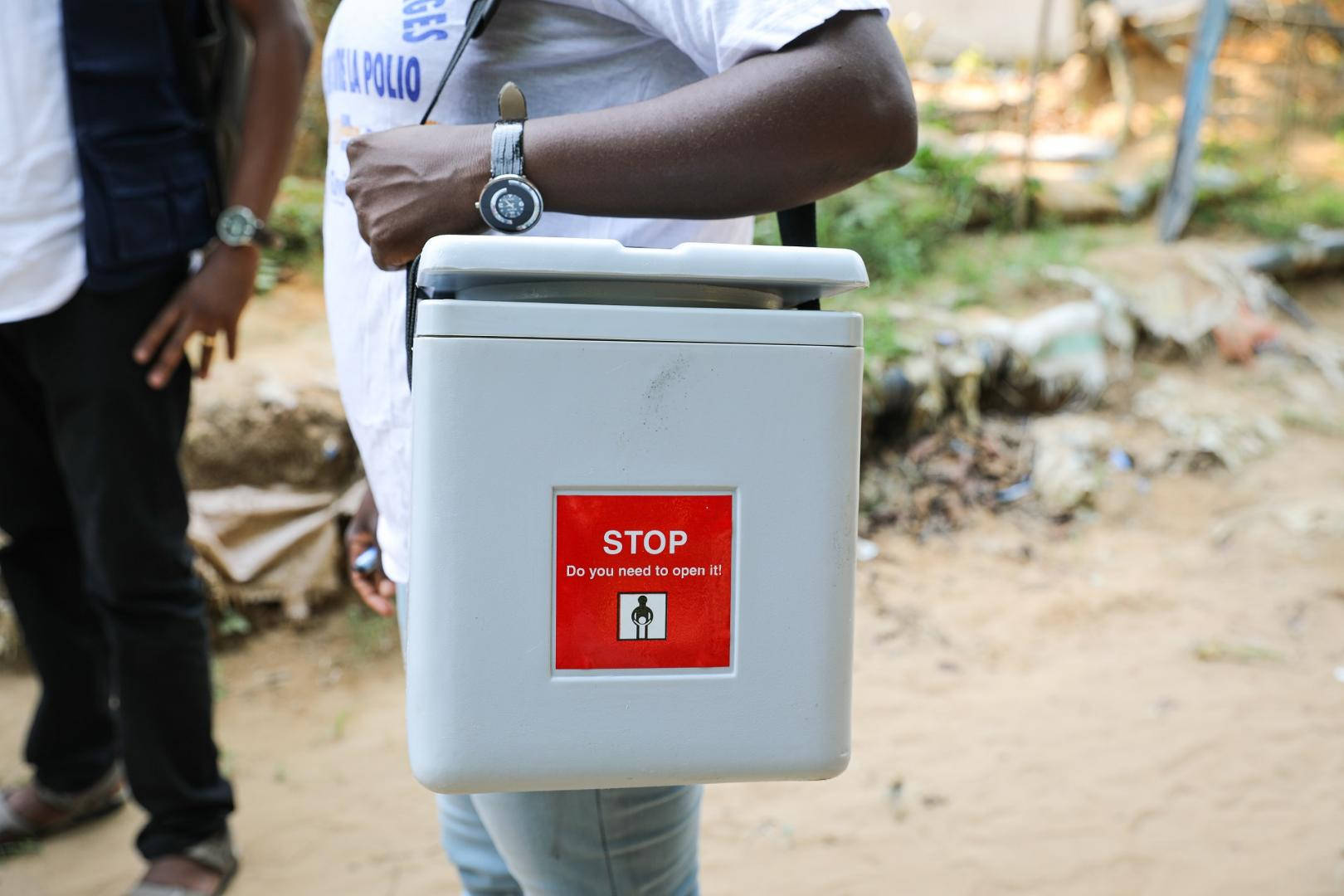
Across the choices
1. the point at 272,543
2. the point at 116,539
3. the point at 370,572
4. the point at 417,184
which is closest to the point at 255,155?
the point at 116,539

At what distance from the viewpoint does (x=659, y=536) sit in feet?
2.47

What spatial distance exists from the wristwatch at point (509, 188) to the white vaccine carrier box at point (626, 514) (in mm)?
74

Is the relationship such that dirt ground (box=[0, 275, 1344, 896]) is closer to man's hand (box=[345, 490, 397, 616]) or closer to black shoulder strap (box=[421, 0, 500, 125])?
man's hand (box=[345, 490, 397, 616])

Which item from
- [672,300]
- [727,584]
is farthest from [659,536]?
[672,300]

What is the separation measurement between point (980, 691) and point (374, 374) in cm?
253

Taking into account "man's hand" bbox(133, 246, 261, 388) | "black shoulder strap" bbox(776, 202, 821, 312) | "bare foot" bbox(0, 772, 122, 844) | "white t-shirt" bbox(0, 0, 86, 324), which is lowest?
"bare foot" bbox(0, 772, 122, 844)

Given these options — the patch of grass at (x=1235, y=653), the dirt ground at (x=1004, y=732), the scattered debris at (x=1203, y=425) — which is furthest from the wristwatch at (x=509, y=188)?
the scattered debris at (x=1203, y=425)

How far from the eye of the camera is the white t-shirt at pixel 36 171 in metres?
1.66

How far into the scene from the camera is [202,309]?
6.03 feet

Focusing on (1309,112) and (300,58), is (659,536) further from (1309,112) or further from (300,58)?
(1309,112)

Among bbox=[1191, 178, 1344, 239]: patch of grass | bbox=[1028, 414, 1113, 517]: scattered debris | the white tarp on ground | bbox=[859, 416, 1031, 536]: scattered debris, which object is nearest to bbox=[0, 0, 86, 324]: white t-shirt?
the white tarp on ground

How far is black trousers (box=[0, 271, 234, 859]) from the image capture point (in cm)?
178

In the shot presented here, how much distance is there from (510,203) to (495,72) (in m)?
0.18

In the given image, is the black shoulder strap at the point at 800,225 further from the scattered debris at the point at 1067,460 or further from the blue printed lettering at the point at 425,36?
the scattered debris at the point at 1067,460
